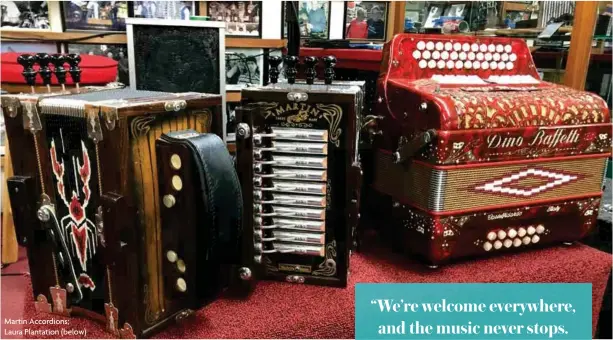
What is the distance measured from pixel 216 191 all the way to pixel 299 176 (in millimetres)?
416

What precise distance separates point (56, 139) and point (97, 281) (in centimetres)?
37

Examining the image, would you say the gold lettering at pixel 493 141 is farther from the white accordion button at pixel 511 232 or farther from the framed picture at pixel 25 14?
the framed picture at pixel 25 14

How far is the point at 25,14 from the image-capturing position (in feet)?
7.51

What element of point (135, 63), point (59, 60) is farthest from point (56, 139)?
point (135, 63)

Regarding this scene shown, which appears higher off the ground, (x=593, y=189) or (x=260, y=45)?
(x=260, y=45)

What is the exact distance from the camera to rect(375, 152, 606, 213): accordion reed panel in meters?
1.55

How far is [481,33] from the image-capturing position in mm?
2543

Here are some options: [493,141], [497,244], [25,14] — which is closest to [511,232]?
[497,244]

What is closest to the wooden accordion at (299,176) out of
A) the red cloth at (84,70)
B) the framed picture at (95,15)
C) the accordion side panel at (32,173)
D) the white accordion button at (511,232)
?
the accordion side panel at (32,173)

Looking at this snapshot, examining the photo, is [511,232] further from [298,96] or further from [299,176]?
[298,96]

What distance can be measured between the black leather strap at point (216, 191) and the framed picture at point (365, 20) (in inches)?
75.6

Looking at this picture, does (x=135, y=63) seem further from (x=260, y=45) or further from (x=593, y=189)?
(x=593, y=189)

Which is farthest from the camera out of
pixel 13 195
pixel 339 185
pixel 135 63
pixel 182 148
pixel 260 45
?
pixel 260 45

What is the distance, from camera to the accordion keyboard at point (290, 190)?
142 centimetres
